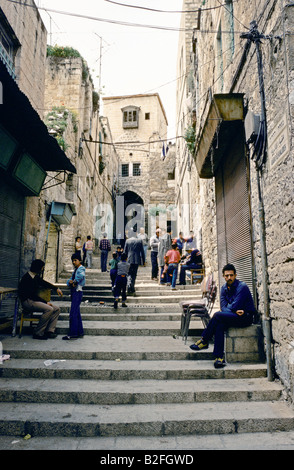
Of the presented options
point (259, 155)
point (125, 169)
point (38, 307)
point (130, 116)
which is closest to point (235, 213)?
point (259, 155)

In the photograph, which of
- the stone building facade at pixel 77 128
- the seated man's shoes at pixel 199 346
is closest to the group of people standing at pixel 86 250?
the stone building facade at pixel 77 128

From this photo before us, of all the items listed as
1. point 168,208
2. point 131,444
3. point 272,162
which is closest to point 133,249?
point 272,162

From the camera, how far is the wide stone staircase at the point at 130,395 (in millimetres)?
3516

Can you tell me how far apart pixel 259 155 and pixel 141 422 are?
3864 mm

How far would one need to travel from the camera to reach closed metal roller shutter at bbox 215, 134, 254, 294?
231 inches

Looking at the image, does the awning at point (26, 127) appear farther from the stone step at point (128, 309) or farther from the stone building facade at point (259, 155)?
the stone step at point (128, 309)

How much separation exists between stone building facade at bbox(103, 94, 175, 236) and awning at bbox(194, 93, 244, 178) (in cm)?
1872

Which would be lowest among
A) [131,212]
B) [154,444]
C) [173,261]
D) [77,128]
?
[154,444]

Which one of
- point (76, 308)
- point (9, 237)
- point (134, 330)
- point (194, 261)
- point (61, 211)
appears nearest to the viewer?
point (76, 308)

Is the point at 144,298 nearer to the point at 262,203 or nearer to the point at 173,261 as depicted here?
the point at 173,261

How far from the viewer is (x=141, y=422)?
354cm

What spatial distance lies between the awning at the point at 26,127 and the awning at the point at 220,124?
307 centimetres

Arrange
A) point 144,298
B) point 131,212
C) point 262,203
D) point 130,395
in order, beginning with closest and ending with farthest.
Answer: point 130,395, point 262,203, point 144,298, point 131,212
